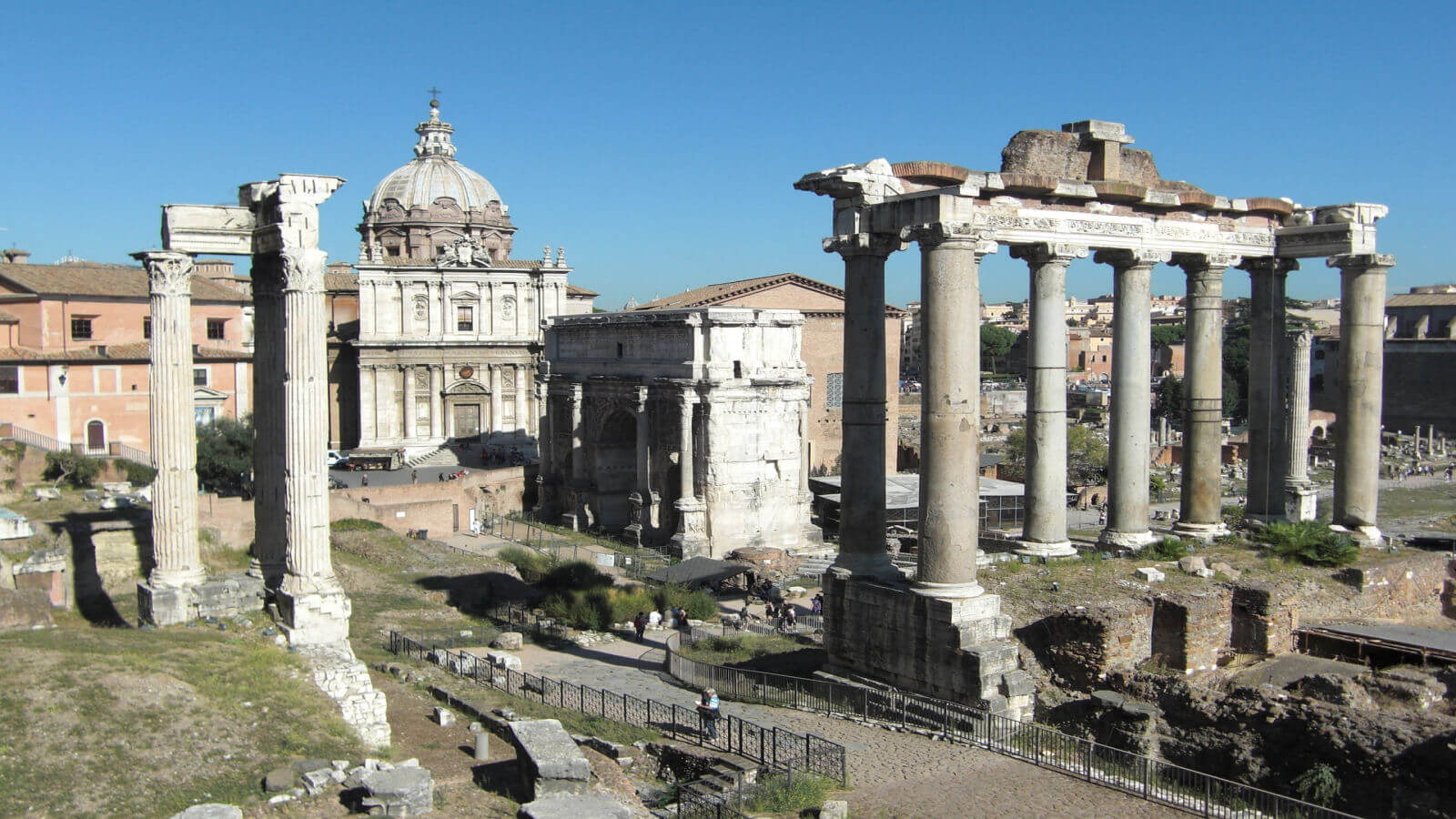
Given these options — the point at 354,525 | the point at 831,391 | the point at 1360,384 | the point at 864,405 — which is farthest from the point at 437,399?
the point at 1360,384

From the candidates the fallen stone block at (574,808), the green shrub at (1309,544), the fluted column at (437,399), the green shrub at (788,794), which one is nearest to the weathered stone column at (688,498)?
the fluted column at (437,399)

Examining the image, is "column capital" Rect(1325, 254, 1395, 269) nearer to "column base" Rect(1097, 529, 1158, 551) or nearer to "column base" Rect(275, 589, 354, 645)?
"column base" Rect(1097, 529, 1158, 551)

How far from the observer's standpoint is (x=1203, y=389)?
1961 cm

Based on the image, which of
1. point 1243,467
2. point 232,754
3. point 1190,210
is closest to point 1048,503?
point 1190,210

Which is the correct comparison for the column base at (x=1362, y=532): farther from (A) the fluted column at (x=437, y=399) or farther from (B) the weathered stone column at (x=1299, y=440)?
(A) the fluted column at (x=437, y=399)

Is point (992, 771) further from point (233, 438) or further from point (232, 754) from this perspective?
point (233, 438)

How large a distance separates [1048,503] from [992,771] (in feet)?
21.0

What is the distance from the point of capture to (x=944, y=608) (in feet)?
47.4

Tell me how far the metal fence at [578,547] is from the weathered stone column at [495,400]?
33.6 ft

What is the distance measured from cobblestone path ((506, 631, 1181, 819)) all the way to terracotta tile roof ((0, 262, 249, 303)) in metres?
30.8

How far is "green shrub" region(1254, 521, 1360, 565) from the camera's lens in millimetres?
18609

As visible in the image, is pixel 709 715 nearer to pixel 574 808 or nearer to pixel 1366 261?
pixel 574 808

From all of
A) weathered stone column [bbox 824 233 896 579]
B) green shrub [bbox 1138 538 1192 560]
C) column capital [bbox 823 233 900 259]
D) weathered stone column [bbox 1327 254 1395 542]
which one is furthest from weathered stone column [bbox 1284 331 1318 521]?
column capital [bbox 823 233 900 259]

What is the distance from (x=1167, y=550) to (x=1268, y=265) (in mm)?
5494
